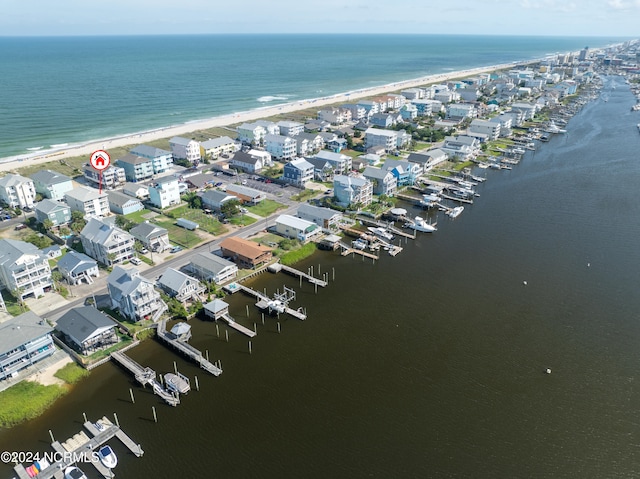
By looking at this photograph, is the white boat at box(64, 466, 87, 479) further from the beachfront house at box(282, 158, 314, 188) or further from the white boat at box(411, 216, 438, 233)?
the beachfront house at box(282, 158, 314, 188)

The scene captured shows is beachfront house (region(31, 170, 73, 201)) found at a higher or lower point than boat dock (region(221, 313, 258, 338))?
higher

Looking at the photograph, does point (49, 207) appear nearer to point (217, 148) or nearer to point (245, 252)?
point (245, 252)

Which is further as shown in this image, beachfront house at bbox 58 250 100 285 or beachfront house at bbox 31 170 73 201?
beachfront house at bbox 31 170 73 201

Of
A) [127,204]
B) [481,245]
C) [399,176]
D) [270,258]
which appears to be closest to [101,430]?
[270,258]

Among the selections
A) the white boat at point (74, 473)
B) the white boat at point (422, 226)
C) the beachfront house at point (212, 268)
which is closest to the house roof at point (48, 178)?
the beachfront house at point (212, 268)

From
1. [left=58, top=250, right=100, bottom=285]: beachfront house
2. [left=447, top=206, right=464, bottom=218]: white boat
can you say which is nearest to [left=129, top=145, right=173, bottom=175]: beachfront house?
[left=58, top=250, right=100, bottom=285]: beachfront house

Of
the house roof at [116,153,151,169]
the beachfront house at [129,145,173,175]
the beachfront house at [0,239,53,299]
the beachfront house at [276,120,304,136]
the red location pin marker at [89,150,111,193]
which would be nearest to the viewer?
the beachfront house at [0,239,53,299]

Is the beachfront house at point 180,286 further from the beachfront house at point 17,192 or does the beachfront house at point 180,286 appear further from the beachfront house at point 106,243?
the beachfront house at point 17,192

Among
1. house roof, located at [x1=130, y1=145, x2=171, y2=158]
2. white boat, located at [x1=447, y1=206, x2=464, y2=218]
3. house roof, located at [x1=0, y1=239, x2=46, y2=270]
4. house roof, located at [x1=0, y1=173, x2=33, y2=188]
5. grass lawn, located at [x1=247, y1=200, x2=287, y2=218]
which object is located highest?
house roof, located at [x1=130, y1=145, x2=171, y2=158]
